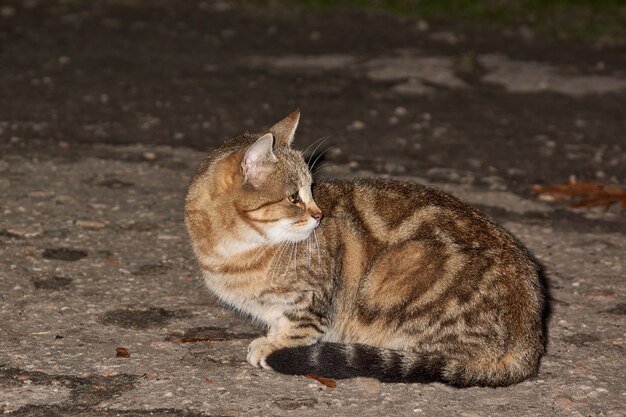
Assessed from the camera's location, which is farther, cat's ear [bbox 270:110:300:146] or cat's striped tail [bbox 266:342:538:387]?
cat's ear [bbox 270:110:300:146]

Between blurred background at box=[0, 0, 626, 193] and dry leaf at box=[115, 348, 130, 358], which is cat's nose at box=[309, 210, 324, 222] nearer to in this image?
dry leaf at box=[115, 348, 130, 358]

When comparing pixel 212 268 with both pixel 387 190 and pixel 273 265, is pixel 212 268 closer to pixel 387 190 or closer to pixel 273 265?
pixel 273 265

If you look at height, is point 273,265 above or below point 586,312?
above

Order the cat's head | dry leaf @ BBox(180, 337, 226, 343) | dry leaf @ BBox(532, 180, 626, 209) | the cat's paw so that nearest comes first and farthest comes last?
the cat's paw, the cat's head, dry leaf @ BBox(180, 337, 226, 343), dry leaf @ BBox(532, 180, 626, 209)

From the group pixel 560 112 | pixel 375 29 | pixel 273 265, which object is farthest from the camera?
pixel 375 29

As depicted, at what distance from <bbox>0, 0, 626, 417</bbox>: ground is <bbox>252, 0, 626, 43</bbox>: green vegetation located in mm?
421

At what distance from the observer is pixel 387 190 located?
5383 mm

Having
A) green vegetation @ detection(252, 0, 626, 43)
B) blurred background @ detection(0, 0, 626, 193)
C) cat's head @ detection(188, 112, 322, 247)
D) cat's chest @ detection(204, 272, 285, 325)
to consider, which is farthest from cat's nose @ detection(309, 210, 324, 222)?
green vegetation @ detection(252, 0, 626, 43)

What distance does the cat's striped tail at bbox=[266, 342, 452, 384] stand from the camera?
463 centimetres

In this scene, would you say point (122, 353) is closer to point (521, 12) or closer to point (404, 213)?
point (404, 213)

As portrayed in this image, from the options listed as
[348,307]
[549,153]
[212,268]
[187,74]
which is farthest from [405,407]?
[187,74]

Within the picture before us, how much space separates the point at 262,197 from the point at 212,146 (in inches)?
138

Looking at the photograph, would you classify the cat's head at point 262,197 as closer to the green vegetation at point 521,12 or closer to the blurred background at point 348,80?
the blurred background at point 348,80

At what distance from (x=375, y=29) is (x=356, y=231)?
7696mm
